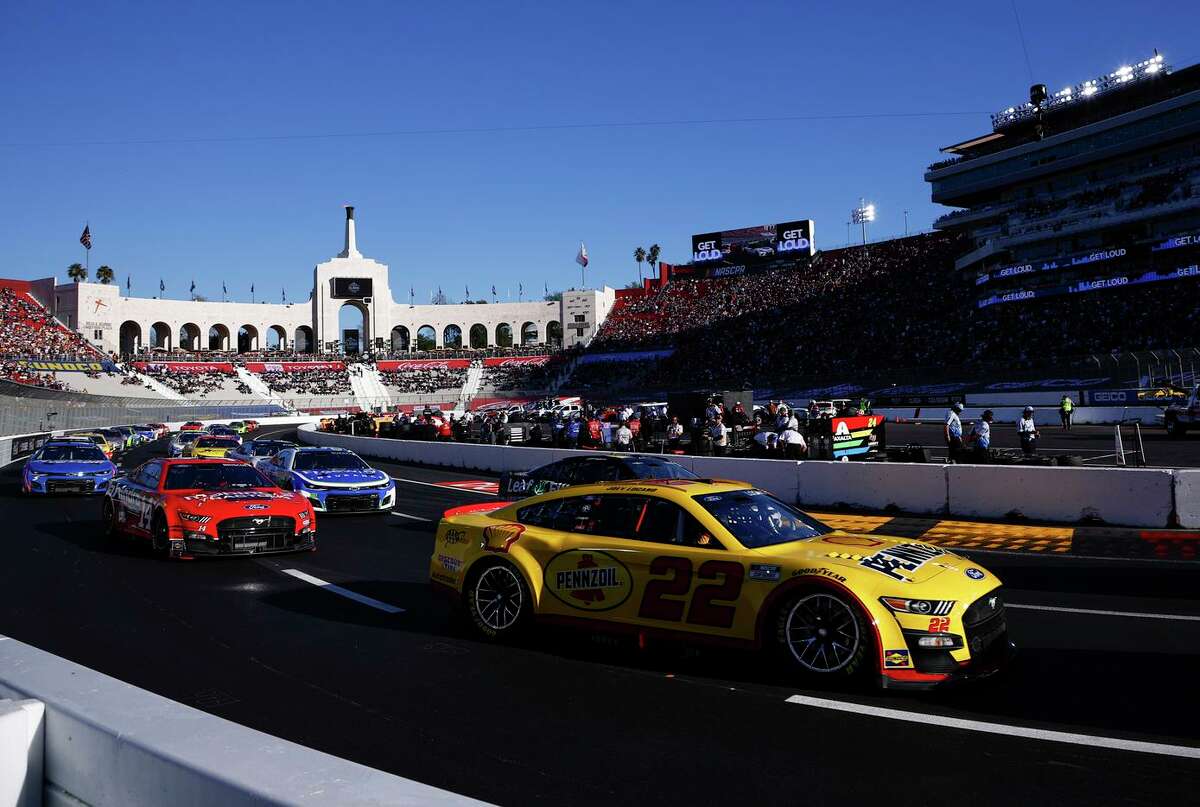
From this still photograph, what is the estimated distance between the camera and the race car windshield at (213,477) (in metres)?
12.1

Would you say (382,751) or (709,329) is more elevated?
(709,329)

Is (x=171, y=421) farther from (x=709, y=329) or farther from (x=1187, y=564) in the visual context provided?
(x=1187, y=564)

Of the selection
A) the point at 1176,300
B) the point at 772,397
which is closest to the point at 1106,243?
the point at 1176,300

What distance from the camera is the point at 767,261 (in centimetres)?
8019

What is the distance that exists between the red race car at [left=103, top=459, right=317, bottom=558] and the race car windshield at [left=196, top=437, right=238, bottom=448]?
13852 millimetres

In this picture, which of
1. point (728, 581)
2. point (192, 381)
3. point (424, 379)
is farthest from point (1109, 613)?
point (424, 379)

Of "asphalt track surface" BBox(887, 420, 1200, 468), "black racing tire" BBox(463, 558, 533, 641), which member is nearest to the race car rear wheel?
"black racing tire" BBox(463, 558, 533, 641)

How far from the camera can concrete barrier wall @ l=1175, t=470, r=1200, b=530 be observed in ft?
39.9

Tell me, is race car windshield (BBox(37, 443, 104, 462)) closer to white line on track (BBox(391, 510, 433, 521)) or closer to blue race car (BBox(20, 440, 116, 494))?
Result: blue race car (BBox(20, 440, 116, 494))

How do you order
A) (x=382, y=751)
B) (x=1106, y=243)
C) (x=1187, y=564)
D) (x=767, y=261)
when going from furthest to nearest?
1. (x=767, y=261)
2. (x=1106, y=243)
3. (x=1187, y=564)
4. (x=382, y=751)

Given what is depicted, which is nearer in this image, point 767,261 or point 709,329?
point 709,329

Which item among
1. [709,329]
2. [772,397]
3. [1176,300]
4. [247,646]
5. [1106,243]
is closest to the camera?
[247,646]

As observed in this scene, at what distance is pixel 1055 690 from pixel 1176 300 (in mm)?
51395

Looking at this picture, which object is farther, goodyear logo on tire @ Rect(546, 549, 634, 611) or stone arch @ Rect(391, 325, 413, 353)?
stone arch @ Rect(391, 325, 413, 353)
